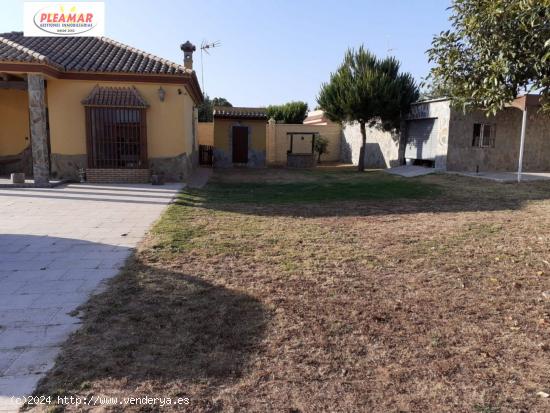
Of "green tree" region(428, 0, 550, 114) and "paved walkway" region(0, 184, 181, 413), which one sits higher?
"green tree" region(428, 0, 550, 114)

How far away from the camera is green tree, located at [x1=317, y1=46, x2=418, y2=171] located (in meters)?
18.9

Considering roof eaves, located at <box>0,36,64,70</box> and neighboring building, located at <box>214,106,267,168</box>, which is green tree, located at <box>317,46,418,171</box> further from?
roof eaves, located at <box>0,36,64,70</box>

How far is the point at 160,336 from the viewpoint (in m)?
3.37

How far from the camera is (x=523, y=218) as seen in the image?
27.5 ft

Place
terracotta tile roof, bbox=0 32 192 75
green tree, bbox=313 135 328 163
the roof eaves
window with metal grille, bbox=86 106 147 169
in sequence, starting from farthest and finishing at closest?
green tree, bbox=313 135 328 163 → window with metal grille, bbox=86 106 147 169 → terracotta tile roof, bbox=0 32 192 75 → the roof eaves

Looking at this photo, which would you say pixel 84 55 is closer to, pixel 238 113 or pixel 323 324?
pixel 238 113

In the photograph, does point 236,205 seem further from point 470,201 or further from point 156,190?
point 470,201

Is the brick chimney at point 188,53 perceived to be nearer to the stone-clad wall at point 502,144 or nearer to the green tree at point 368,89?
→ the green tree at point 368,89

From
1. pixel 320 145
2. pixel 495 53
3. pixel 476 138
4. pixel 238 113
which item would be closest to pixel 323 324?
pixel 495 53

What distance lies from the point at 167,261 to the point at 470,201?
8.27 metres

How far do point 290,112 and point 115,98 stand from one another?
2098 centimetres

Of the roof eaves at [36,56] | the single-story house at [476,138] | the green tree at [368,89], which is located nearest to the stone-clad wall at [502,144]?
the single-story house at [476,138]

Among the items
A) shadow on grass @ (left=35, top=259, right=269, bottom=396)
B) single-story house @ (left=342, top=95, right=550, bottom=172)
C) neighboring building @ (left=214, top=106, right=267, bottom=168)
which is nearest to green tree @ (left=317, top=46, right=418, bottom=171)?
single-story house @ (left=342, top=95, right=550, bottom=172)

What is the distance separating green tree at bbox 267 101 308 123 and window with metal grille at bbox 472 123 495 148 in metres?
16.9
